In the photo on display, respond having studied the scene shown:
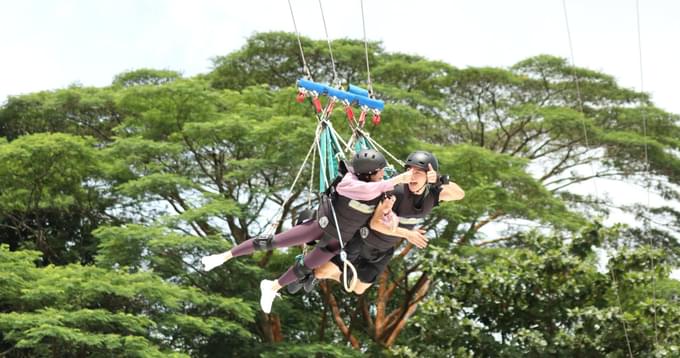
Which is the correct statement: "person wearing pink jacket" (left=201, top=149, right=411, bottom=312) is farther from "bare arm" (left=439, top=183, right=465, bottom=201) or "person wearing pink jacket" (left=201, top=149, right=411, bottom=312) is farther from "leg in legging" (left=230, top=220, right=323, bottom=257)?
"bare arm" (left=439, top=183, right=465, bottom=201)

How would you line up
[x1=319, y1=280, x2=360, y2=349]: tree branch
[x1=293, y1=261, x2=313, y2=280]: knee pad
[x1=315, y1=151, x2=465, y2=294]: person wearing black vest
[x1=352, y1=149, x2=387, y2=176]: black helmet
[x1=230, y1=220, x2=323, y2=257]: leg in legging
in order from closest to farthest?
[x1=352, y1=149, x2=387, y2=176]: black helmet
[x1=315, y1=151, x2=465, y2=294]: person wearing black vest
[x1=230, y1=220, x2=323, y2=257]: leg in legging
[x1=293, y1=261, x2=313, y2=280]: knee pad
[x1=319, y1=280, x2=360, y2=349]: tree branch

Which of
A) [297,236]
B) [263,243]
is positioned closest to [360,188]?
[297,236]

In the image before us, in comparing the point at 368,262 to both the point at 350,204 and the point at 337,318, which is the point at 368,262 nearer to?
the point at 350,204

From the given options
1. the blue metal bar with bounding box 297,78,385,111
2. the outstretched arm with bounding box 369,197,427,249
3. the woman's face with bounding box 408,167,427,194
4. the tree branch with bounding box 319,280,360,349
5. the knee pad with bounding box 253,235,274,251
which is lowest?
the tree branch with bounding box 319,280,360,349

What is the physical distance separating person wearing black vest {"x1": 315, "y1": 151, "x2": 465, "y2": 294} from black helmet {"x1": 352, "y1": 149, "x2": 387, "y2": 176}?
5.6 inches

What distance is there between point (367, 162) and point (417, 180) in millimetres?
→ 300

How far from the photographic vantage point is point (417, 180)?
5.46m

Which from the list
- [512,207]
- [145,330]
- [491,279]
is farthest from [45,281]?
[512,207]

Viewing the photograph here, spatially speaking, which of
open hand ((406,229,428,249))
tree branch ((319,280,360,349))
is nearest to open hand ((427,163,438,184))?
open hand ((406,229,428,249))

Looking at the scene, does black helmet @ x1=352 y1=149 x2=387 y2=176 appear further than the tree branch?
No

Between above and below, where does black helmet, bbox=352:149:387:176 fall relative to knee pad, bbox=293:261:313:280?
above

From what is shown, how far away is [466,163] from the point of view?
14.7 metres

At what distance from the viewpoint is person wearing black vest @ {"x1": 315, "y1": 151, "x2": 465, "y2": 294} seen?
540 centimetres

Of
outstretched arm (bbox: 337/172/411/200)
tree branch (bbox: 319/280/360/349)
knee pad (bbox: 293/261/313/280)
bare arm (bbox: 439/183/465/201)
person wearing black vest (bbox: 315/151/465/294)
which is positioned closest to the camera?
outstretched arm (bbox: 337/172/411/200)
